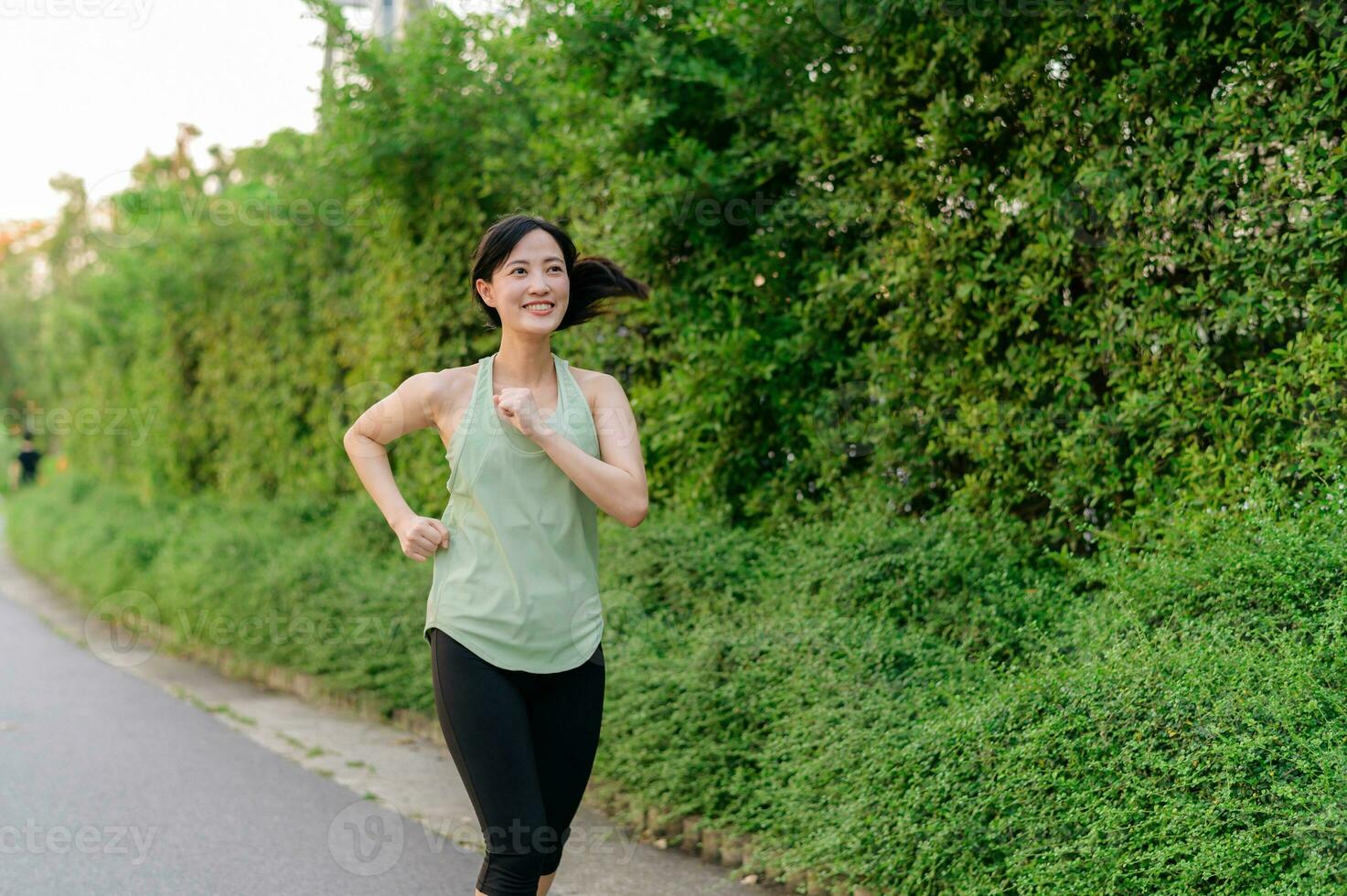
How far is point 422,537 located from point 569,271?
33.8 inches

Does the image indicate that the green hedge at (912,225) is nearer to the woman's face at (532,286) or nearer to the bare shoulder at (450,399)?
the woman's face at (532,286)

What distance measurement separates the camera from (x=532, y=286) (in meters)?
3.30

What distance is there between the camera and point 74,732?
7.52m

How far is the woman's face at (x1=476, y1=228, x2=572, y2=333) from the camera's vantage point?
3.31 metres

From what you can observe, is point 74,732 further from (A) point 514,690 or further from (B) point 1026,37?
(B) point 1026,37

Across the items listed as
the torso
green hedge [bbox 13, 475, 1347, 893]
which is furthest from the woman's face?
green hedge [bbox 13, 475, 1347, 893]

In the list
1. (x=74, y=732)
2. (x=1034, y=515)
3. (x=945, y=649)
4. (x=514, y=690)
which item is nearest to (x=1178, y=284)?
(x=1034, y=515)

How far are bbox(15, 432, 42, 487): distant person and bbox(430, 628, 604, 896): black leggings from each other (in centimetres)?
2149

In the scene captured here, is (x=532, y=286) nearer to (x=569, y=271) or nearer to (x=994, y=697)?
(x=569, y=271)

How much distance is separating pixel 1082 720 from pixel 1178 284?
190 cm

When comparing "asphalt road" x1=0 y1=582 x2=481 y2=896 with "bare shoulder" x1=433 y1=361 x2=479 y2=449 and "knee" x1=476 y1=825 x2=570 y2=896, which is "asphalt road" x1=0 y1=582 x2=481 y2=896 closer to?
"knee" x1=476 y1=825 x2=570 y2=896

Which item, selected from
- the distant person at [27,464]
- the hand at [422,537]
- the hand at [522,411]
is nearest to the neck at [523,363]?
the hand at [522,411]

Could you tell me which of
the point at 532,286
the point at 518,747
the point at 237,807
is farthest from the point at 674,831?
the point at 532,286

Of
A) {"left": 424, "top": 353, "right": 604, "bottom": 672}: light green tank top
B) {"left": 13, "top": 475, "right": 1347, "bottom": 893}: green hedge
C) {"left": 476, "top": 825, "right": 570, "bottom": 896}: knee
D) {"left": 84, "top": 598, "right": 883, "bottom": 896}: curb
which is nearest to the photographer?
{"left": 476, "top": 825, "right": 570, "bottom": 896}: knee
